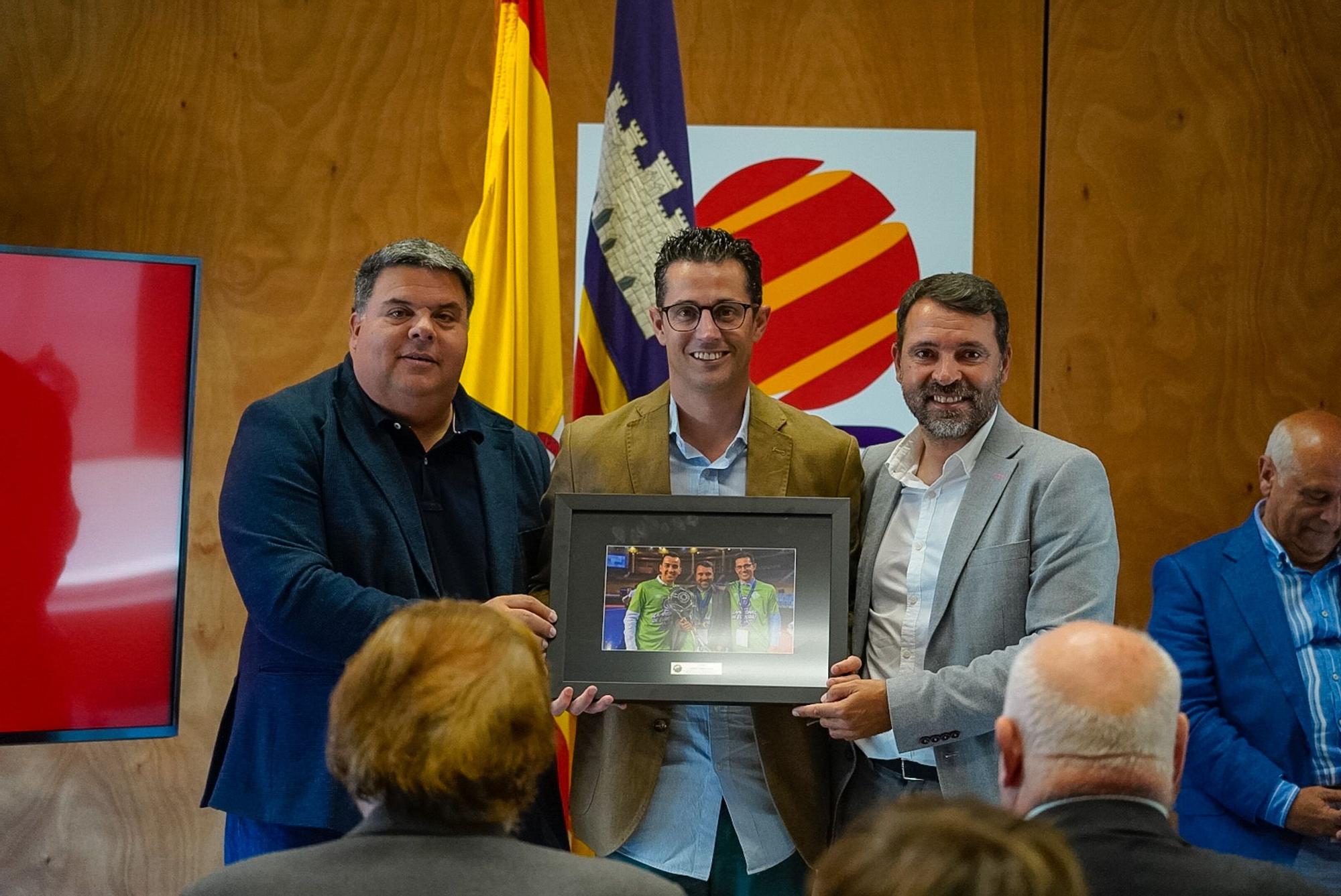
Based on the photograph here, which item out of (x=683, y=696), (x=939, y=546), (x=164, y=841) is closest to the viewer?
(x=683, y=696)

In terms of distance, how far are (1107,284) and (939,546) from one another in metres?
2.13

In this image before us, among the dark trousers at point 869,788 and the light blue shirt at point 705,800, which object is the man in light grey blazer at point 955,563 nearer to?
the dark trousers at point 869,788

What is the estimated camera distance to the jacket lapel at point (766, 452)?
287cm

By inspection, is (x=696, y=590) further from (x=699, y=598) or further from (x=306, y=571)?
(x=306, y=571)

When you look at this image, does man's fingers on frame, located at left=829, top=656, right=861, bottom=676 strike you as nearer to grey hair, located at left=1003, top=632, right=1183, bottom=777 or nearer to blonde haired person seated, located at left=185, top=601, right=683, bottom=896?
grey hair, located at left=1003, top=632, right=1183, bottom=777

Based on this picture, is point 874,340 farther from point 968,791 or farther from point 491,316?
point 968,791

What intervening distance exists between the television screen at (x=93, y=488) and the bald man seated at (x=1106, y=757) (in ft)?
7.92

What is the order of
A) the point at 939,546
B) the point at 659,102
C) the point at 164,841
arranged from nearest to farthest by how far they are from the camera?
1. the point at 939,546
2. the point at 659,102
3. the point at 164,841

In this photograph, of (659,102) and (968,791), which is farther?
(659,102)

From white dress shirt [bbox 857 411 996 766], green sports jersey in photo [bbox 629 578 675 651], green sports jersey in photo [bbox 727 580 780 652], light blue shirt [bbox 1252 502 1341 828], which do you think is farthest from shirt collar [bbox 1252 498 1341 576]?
green sports jersey in photo [bbox 629 578 675 651]

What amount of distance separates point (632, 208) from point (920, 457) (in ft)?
4.02

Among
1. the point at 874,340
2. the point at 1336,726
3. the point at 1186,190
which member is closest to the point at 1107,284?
the point at 1186,190

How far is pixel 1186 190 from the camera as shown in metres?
4.58

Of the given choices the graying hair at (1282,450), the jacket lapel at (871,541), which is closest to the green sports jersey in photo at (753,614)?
the jacket lapel at (871,541)
